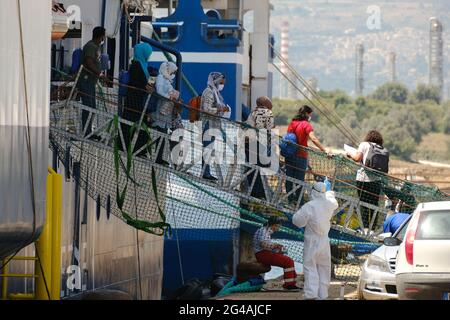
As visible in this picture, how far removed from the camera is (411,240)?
16141mm

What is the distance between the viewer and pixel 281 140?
21.1 meters

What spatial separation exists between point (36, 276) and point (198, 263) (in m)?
13.4

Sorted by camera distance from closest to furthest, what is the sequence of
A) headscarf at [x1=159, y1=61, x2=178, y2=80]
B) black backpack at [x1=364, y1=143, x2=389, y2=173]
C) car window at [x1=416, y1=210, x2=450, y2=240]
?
1. car window at [x1=416, y1=210, x2=450, y2=240]
2. headscarf at [x1=159, y1=61, x2=178, y2=80]
3. black backpack at [x1=364, y1=143, x2=389, y2=173]

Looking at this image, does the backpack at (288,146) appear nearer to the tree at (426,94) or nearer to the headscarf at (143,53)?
the headscarf at (143,53)

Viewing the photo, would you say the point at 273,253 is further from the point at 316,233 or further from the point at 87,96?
the point at 87,96

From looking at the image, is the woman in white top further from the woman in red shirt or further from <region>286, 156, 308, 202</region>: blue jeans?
<region>286, 156, 308, 202</region>: blue jeans

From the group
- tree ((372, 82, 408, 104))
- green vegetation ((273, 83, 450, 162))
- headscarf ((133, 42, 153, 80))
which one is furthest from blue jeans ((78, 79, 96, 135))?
tree ((372, 82, 408, 104))

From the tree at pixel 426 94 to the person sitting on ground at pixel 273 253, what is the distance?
159 m

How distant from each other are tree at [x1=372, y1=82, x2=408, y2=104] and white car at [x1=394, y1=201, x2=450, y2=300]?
161972 mm

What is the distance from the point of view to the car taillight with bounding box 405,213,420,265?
1605cm

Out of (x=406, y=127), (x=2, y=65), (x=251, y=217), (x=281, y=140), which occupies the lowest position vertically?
(x=406, y=127)

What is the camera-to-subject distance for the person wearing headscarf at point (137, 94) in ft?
62.6
